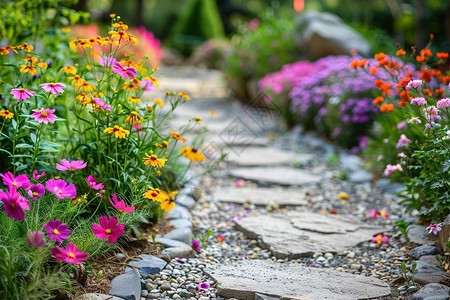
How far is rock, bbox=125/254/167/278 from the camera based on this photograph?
2.08 metres

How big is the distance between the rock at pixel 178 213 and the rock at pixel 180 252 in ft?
1.30

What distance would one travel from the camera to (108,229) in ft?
6.16

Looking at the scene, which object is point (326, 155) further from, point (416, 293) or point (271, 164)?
point (416, 293)

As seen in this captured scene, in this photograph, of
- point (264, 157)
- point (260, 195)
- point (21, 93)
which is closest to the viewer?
point (21, 93)

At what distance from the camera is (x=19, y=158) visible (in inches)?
88.0

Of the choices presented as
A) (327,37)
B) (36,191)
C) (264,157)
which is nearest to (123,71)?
(36,191)

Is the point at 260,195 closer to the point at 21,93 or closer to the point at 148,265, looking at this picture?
the point at 148,265

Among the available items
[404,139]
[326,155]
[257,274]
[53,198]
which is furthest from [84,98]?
[326,155]

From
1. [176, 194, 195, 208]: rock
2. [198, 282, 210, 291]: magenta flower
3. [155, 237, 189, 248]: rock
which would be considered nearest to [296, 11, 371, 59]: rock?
[176, 194, 195, 208]: rock

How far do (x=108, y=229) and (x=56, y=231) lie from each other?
22 centimetres

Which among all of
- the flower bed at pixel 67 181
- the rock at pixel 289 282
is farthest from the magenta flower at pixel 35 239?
the rock at pixel 289 282

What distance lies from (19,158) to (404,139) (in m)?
2.03

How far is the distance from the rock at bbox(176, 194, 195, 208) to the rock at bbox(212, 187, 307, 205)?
0.30 metres

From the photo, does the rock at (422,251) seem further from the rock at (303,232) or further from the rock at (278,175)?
the rock at (278,175)
